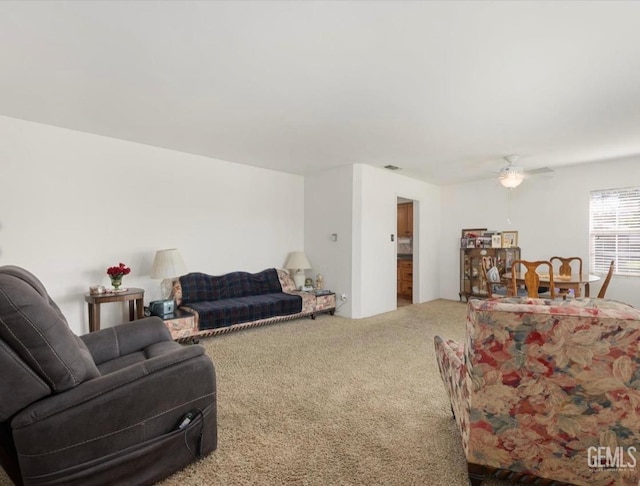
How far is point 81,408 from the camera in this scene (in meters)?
1.33

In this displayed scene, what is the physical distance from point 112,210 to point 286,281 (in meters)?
2.59

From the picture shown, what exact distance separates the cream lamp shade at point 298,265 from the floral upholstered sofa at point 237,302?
11 centimetres

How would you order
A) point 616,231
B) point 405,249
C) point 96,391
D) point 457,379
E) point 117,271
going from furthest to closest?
1. point 405,249
2. point 616,231
3. point 117,271
4. point 457,379
5. point 96,391

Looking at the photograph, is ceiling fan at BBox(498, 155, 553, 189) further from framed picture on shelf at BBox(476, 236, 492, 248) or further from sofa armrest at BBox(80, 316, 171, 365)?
sofa armrest at BBox(80, 316, 171, 365)

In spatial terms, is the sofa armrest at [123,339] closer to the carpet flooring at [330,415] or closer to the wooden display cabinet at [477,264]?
the carpet flooring at [330,415]

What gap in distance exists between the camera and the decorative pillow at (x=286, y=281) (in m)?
5.18

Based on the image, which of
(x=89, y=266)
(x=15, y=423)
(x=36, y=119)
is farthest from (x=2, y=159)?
(x=15, y=423)

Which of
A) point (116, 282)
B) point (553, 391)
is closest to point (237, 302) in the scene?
point (116, 282)

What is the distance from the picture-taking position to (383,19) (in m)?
1.80

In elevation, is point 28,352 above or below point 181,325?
above

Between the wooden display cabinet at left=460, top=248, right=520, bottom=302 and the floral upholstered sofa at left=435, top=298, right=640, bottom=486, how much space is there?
4499 mm

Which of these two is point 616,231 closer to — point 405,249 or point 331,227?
point 405,249

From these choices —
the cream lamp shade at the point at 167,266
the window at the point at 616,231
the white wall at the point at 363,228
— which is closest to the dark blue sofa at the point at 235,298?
the cream lamp shade at the point at 167,266

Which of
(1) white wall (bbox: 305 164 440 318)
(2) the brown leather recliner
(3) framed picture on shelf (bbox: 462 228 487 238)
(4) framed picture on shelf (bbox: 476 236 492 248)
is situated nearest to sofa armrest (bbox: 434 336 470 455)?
(2) the brown leather recliner
